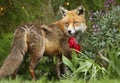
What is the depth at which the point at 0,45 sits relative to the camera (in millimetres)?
13211

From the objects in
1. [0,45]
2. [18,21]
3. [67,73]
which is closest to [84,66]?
[67,73]

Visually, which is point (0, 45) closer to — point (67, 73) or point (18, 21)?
point (18, 21)

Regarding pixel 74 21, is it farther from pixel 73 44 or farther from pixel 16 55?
pixel 16 55

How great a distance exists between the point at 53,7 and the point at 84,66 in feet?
19.2

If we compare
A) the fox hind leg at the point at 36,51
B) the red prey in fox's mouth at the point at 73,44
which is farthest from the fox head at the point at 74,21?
the fox hind leg at the point at 36,51

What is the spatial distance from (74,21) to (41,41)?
143 cm

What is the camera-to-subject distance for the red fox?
35.7 feet

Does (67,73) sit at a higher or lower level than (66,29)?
lower

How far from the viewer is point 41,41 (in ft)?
37.0

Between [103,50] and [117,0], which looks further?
[117,0]

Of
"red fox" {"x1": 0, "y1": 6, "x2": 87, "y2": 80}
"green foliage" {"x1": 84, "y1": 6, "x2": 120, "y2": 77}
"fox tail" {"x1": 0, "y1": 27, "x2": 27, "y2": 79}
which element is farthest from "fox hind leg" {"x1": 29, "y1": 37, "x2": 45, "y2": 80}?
"green foliage" {"x1": 84, "y1": 6, "x2": 120, "y2": 77}

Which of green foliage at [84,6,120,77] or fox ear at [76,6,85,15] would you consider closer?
green foliage at [84,6,120,77]

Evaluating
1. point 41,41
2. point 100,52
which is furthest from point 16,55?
point 100,52

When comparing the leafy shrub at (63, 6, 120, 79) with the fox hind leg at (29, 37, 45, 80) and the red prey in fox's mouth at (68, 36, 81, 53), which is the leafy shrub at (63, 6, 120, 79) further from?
the fox hind leg at (29, 37, 45, 80)
